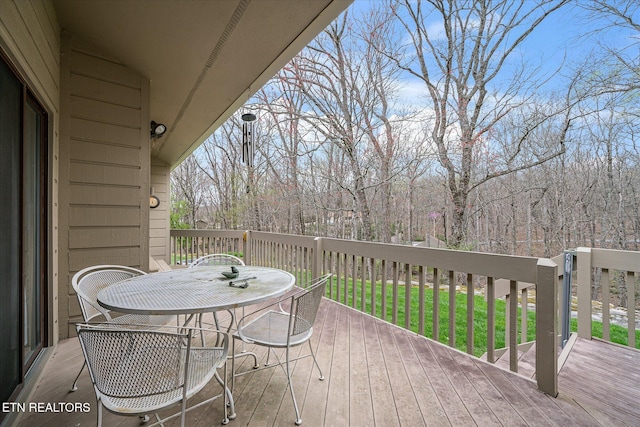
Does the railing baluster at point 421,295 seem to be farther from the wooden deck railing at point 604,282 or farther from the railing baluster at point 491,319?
the wooden deck railing at point 604,282

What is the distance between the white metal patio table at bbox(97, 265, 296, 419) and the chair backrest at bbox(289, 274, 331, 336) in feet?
0.58

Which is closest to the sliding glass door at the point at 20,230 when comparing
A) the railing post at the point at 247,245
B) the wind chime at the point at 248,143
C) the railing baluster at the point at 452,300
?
the wind chime at the point at 248,143

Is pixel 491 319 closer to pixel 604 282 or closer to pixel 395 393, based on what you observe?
pixel 395 393

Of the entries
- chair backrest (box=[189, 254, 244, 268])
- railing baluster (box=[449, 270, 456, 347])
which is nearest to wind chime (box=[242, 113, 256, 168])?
chair backrest (box=[189, 254, 244, 268])

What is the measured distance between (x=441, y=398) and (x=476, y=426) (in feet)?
0.92

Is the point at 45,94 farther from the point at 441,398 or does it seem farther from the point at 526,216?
the point at 526,216

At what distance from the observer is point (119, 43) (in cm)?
275

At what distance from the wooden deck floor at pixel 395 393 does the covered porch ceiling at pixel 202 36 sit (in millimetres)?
2659

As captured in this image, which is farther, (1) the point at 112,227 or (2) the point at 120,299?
(1) the point at 112,227

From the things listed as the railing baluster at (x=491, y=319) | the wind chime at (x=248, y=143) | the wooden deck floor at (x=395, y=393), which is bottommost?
the wooden deck floor at (x=395, y=393)

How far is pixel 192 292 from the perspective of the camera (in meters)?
1.87

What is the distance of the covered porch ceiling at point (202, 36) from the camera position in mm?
2156

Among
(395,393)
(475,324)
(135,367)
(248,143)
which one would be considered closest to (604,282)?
(475,324)

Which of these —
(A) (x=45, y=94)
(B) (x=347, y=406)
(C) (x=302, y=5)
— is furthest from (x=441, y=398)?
(A) (x=45, y=94)
